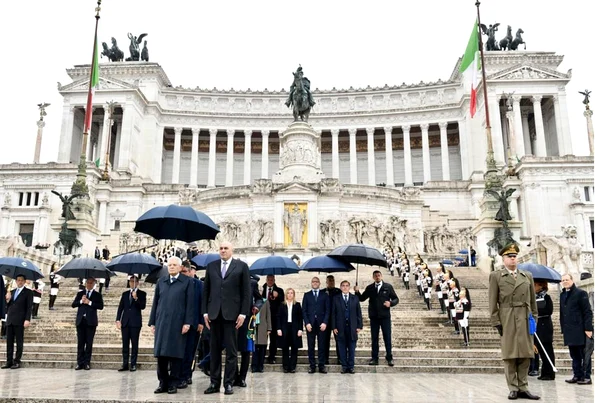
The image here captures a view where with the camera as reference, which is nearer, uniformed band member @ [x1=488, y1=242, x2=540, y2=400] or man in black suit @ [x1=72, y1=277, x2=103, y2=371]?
uniformed band member @ [x1=488, y1=242, x2=540, y2=400]

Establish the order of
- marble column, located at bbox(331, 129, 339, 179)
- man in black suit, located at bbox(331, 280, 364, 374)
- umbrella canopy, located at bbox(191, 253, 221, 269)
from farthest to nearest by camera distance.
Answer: marble column, located at bbox(331, 129, 339, 179) < umbrella canopy, located at bbox(191, 253, 221, 269) < man in black suit, located at bbox(331, 280, 364, 374)

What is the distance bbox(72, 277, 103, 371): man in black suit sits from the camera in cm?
1098

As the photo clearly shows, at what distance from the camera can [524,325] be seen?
798 cm

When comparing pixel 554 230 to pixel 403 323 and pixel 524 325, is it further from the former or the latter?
pixel 524 325

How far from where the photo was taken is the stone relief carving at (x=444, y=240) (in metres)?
39.1

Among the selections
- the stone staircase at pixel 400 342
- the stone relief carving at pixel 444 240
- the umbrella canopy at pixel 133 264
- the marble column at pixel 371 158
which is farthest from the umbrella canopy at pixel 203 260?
the marble column at pixel 371 158

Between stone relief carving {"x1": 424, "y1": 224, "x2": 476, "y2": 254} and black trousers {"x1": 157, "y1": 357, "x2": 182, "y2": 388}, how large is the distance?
32.8m

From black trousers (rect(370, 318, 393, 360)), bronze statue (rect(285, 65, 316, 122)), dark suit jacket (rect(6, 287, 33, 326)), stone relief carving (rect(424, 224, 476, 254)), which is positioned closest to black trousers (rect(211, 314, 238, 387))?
black trousers (rect(370, 318, 393, 360))

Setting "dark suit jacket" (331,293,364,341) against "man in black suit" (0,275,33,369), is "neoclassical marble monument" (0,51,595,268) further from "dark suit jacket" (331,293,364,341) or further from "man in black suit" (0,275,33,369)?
"dark suit jacket" (331,293,364,341)

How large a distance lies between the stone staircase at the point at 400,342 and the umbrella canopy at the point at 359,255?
6.87 feet

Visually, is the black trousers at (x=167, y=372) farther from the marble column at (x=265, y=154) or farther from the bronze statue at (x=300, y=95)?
the marble column at (x=265, y=154)

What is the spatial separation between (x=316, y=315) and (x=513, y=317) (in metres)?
4.33

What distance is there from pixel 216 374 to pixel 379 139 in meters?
70.9

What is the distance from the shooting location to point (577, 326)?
9.66 meters
